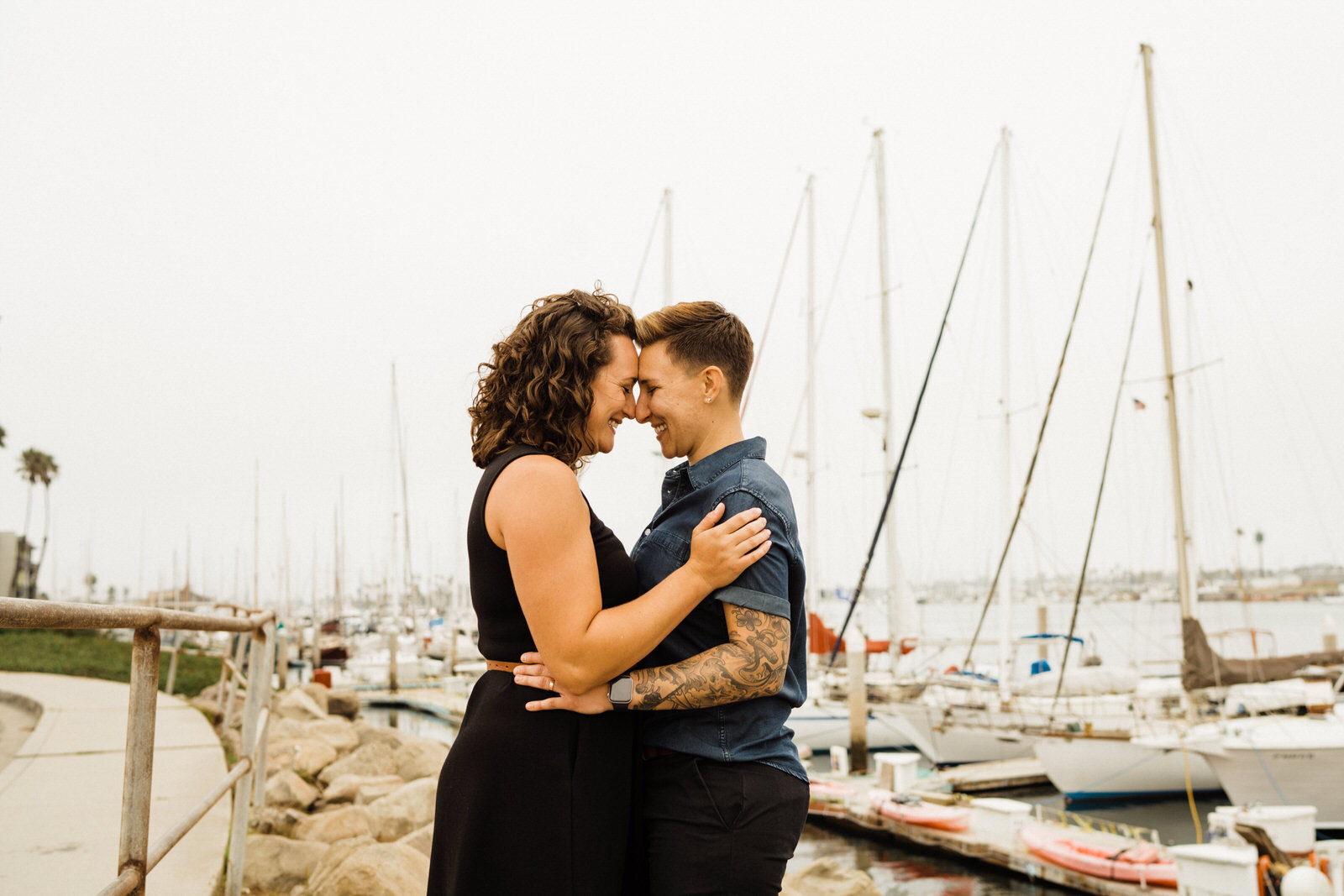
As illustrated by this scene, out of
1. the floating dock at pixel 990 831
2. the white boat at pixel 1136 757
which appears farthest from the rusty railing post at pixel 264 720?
the white boat at pixel 1136 757

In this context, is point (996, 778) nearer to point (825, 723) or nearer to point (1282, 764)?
point (825, 723)

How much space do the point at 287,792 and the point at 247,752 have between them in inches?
226

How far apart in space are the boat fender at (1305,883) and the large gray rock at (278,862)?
29.0 ft

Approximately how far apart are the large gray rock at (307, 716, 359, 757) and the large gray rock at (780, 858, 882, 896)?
8.49 meters

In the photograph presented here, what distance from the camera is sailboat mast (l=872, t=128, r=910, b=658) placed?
22.3 m

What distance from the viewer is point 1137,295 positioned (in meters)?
19.9

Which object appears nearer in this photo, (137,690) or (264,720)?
(137,690)

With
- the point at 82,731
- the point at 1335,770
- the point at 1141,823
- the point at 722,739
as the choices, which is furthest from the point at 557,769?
the point at 1141,823

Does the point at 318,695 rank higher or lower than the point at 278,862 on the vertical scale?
lower

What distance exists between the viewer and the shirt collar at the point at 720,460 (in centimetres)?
262

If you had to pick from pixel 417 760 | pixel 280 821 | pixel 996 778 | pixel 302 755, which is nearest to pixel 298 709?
pixel 302 755

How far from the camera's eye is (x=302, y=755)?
13.4 m

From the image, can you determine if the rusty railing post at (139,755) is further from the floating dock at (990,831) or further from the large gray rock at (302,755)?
the floating dock at (990,831)

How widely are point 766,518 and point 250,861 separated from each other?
5.41 metres
